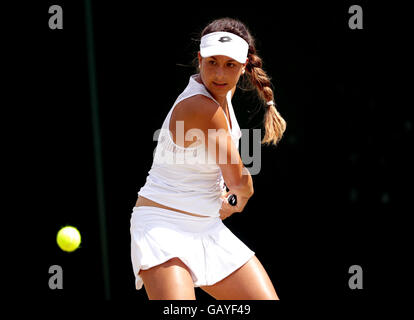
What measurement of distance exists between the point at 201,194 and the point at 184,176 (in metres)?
0.10

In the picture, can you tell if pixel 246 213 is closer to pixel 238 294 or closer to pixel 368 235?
pixel 368 235

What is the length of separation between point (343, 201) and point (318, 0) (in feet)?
3.39

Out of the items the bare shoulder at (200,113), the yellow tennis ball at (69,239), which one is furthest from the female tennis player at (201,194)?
the yellow tennis ball at (69,239)

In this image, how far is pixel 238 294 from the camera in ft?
8.13

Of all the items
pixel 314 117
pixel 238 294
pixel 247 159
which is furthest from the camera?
pixel 314 117

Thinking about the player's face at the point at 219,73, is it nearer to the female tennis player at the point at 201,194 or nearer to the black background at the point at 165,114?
the female tennis player at the point at 201,194

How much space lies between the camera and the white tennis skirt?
2.36 m

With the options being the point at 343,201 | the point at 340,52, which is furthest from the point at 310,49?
the point at 343,201

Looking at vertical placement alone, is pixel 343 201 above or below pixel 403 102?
below

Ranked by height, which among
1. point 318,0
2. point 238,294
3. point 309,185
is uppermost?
point 318,0

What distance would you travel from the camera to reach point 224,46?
Result: 2.32 m

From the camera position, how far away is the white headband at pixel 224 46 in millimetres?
2314

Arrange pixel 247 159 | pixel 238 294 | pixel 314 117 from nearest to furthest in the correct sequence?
pixel 238 294
pixel 247 159
pixel 314 117

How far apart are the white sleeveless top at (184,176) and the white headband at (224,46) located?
0.13 meters
